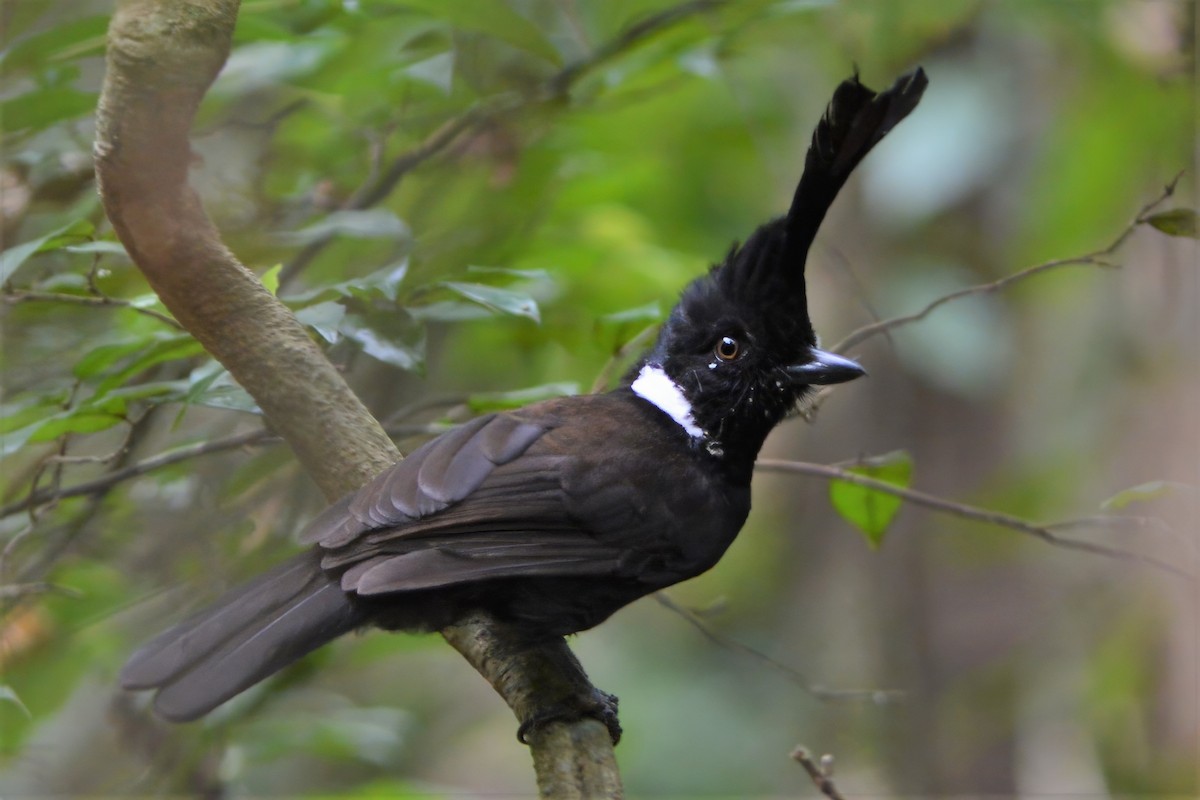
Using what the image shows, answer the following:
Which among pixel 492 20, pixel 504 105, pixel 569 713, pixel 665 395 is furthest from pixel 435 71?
pixel 569 713

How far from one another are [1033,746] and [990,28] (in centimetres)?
318

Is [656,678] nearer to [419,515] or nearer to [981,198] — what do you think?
[981,198]

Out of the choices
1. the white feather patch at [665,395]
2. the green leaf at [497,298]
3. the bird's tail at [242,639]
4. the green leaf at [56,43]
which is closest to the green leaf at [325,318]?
the green leaf at [497,298]

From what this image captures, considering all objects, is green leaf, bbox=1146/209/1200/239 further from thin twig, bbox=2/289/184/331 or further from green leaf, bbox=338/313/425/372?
thin twig, bbox=2/289/184/331

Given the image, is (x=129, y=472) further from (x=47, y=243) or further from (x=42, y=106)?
(x=42, y=106)

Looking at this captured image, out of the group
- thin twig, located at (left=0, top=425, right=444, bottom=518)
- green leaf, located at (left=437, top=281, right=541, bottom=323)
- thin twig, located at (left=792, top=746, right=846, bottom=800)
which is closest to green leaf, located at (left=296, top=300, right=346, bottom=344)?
green leaf, located at (left=437, top=281, right=541, bottom=323)

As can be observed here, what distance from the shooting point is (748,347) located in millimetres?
2531

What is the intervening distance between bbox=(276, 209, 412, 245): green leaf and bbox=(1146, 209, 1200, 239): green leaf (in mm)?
1457

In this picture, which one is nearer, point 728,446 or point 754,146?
point 728,446

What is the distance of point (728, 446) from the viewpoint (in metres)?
2.52

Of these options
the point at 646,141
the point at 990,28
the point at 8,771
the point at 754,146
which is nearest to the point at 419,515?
the point at 8,771

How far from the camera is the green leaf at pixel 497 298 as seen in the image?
2.02m

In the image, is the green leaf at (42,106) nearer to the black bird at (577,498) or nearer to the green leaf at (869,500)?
the black bird at (577,498)

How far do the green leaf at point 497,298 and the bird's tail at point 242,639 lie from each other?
565 millimetres
